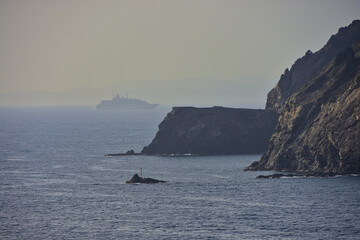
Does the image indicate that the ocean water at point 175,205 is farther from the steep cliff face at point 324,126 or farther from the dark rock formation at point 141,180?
the steep cliff face at point 324,126

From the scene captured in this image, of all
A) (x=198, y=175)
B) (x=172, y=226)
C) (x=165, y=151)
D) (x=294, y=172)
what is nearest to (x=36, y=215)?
(x=172, y=226)

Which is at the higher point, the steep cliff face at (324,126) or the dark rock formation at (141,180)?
the steep cliff face at (324,126)

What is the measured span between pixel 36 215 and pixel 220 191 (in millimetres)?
34451

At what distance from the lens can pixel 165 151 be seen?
199 m

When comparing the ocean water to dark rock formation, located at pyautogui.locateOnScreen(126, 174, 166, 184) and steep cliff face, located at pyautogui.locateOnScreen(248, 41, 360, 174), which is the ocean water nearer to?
dark rock formation, located at pyautogui.locateOnScreen(126, 174, 166, 184)

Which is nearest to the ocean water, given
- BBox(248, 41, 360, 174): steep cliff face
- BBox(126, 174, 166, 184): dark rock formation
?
BBox(126, 174, 166, 184): dark rock formation

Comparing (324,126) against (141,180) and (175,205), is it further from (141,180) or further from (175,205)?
(175,205)

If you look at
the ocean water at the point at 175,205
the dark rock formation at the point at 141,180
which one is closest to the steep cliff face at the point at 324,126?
the ocean water at the point at 175,205

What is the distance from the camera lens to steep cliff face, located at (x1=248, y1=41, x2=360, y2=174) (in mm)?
140750

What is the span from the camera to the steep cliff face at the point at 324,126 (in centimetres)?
14075

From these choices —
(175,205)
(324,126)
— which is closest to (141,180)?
(175,205)

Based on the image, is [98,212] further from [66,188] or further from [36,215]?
[66,188]

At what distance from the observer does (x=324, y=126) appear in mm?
147375

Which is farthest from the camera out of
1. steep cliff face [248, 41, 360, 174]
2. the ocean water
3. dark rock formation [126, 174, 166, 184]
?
dark rock formation [126, 174, 166, 184]
